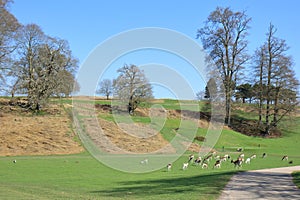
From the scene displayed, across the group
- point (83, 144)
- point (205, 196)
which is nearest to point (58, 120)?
point (83, 144)

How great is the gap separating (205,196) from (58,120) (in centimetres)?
3269

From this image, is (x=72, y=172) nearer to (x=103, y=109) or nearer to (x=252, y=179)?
(x=252, y=179)

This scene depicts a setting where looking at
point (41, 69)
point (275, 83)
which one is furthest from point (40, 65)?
point (275, 83)

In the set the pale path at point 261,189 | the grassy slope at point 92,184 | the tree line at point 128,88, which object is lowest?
the grassy slope at point 92,184

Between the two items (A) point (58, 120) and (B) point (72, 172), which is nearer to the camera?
(B) point (72, 172)

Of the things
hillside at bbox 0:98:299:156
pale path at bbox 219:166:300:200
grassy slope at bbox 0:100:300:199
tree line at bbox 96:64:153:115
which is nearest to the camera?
pale path at bbox 219:166:300:200

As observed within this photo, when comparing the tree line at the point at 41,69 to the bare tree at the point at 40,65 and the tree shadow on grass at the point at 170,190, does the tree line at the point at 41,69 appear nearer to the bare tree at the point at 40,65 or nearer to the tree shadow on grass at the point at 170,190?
→ the bare tree at the point at 40,65

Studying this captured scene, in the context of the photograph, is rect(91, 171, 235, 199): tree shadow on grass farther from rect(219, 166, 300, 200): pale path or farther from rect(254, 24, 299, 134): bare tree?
rect(254, 24, 299, 134): bare tree

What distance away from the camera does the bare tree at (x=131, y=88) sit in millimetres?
44406

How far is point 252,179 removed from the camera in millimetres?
17281

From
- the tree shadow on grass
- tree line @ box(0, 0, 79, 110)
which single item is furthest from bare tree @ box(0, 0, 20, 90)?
the tree shadow on grass

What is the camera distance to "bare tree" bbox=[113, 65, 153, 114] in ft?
146

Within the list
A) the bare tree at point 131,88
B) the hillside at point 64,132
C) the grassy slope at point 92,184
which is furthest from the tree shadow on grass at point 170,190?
the bare tree at point 131,88

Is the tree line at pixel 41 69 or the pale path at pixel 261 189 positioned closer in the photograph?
the pale path at pixel 261 189
